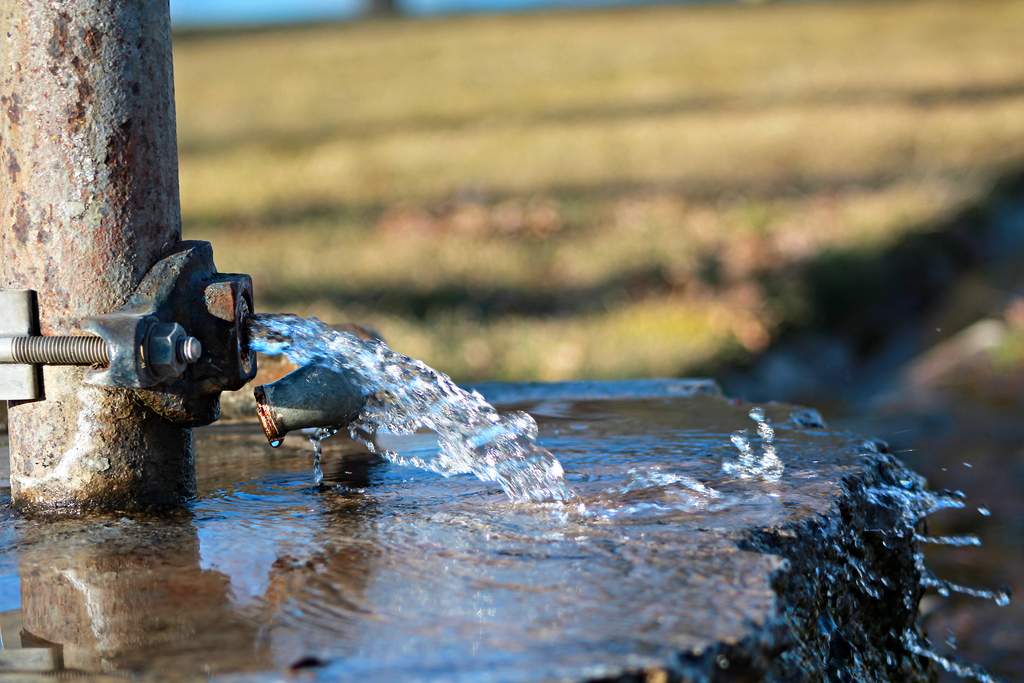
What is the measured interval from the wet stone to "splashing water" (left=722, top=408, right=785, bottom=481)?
0.01 meters

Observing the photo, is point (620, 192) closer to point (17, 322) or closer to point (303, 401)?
point (303, 401)

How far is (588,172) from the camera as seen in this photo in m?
8.56

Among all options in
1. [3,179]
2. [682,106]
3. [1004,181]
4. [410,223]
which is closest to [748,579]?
[3,179]

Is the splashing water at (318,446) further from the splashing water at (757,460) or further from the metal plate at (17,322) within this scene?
the splashing water at (757,460)

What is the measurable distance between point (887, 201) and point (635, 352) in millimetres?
3036

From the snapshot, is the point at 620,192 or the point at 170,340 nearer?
the point at 170,340

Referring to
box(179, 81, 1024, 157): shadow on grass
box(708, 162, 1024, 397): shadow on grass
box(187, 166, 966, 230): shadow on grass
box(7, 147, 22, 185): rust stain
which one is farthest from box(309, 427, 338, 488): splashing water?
A: box(179, 81, 1024, 157): shadow on grass

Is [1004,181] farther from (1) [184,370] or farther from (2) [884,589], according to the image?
(1) [184,370]

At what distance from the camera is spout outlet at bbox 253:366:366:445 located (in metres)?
2.08

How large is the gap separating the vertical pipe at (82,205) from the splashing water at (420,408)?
0.22 m

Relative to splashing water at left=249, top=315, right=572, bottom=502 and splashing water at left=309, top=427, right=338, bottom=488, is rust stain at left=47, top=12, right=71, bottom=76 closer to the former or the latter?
splashing water at left=249, top=315, right=572, bottom=502

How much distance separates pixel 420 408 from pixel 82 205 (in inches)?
24.4

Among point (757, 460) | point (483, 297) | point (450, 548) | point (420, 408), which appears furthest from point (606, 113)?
point (450, 548)

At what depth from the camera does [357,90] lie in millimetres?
13258
